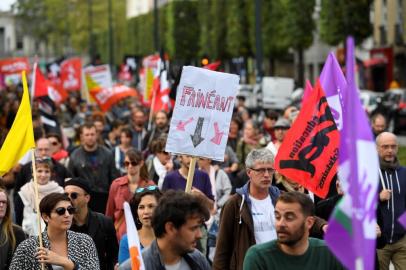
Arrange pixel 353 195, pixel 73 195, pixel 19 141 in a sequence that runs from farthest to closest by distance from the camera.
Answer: pixel 73 195 < pixel 19 141 < pixel 353 195

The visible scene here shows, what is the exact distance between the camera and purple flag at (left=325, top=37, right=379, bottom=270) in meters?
4.68

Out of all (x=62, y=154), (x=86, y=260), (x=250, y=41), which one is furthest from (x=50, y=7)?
(x=86, y=260)

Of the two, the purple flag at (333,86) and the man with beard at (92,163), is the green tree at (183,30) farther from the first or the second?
the purple flag at (333,86)

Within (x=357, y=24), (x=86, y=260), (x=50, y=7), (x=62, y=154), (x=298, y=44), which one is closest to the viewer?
(x=86, y=260)

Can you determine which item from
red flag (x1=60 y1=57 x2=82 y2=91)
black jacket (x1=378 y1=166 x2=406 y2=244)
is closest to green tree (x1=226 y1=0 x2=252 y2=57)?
red flag (x1=60 y1=57 x2=82 y2=91)

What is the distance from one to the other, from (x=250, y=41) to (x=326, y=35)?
10952 millimetres

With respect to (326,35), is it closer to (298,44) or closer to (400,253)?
(298,44)

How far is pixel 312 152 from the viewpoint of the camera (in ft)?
26.2

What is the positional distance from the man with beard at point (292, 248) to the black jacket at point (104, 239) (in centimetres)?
269

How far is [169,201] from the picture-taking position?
566 cm

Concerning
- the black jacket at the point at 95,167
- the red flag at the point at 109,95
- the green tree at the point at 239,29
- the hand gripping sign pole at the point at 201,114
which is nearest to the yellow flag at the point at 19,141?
the hand gripping sign pole at the point at 201,114

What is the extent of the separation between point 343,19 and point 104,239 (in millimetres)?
34013

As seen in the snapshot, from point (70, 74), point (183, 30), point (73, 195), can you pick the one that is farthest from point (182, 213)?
point (183, 30)

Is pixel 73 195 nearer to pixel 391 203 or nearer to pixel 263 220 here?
pixel 263 220
